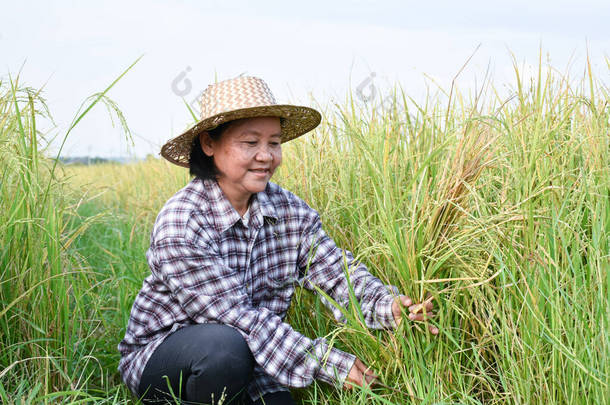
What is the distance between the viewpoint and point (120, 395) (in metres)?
2.58

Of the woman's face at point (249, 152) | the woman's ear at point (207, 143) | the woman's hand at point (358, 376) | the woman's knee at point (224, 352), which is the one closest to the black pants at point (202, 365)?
the woman's knee at point (224, 352)

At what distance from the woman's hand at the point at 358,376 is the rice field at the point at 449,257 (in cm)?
4

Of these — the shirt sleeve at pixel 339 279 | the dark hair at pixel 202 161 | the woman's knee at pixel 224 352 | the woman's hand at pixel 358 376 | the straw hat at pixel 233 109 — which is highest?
the straw hat at pixel 233 109

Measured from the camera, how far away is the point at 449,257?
2.04 metres

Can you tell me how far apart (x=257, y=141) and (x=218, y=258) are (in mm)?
442

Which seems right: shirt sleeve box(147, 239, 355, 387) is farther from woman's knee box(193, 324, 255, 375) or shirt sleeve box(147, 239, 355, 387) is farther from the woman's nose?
the woman's nose

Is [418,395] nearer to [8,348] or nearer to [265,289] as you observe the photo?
[265,289]

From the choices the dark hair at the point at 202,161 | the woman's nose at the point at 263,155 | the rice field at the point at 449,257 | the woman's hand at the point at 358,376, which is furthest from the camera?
the dark hair at the point at 202,161

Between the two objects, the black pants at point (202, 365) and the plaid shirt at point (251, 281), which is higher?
the plaid shirt at point (251, 281)

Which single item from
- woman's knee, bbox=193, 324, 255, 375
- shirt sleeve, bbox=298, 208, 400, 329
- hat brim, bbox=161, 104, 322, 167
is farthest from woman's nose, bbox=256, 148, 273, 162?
woman's knee, bbox=193, 324, 255, 375

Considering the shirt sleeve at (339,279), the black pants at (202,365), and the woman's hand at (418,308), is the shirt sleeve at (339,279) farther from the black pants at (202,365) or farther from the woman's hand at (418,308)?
the black pants at (202,365)

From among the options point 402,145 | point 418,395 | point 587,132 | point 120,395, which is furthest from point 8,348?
point 587,132

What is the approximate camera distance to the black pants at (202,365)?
217cm

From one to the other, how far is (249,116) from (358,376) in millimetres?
984
